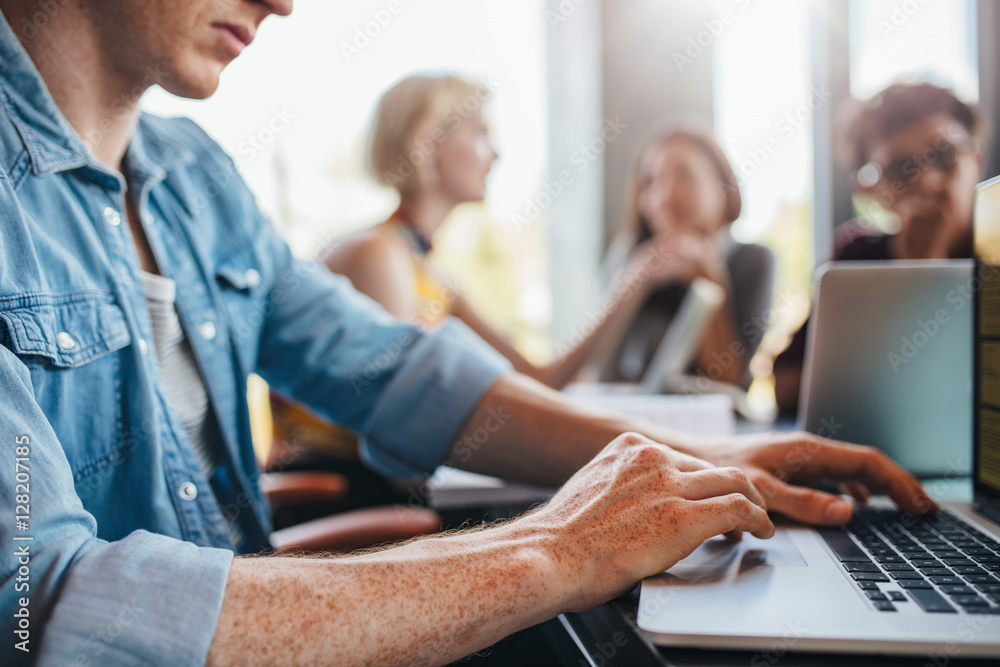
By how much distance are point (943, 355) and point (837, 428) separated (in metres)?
0.14

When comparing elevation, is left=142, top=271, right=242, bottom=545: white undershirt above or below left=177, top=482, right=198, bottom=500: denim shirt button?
above

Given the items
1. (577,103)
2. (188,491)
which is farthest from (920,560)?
(577,103)

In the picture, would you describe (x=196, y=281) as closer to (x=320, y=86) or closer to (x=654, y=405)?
(x=654, y=405)

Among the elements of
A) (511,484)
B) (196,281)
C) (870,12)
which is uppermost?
(870,12)

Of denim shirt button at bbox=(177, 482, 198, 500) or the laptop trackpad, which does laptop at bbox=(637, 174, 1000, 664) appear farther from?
denim shirt button at bbox=(177, 482, 198, 500)

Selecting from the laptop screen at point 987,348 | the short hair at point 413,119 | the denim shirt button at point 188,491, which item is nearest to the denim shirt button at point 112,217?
the denim shirt button at point 188,491

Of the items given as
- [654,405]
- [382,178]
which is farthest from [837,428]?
[382,178]

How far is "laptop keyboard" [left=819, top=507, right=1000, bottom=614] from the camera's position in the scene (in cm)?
43

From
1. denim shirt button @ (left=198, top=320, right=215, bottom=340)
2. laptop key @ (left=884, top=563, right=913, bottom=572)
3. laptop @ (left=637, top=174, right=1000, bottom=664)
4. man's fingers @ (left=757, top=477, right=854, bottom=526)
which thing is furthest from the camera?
denim shirt button @ (left=198, top=320, right=215, bottom=340)

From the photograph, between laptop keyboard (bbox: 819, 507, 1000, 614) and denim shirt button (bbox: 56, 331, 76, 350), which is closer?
laptop keyboard (bbox: 819, 507, 1000, 614)

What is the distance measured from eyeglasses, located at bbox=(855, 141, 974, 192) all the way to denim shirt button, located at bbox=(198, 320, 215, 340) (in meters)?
1.62

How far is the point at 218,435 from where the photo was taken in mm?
861

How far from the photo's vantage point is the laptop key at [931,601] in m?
0.41

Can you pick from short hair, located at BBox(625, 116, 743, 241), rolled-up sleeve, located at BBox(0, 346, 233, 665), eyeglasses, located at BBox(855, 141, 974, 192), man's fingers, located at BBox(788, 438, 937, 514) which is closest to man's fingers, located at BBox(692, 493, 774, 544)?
man's fingers, located at BBox(788, 438, 937, 514)
